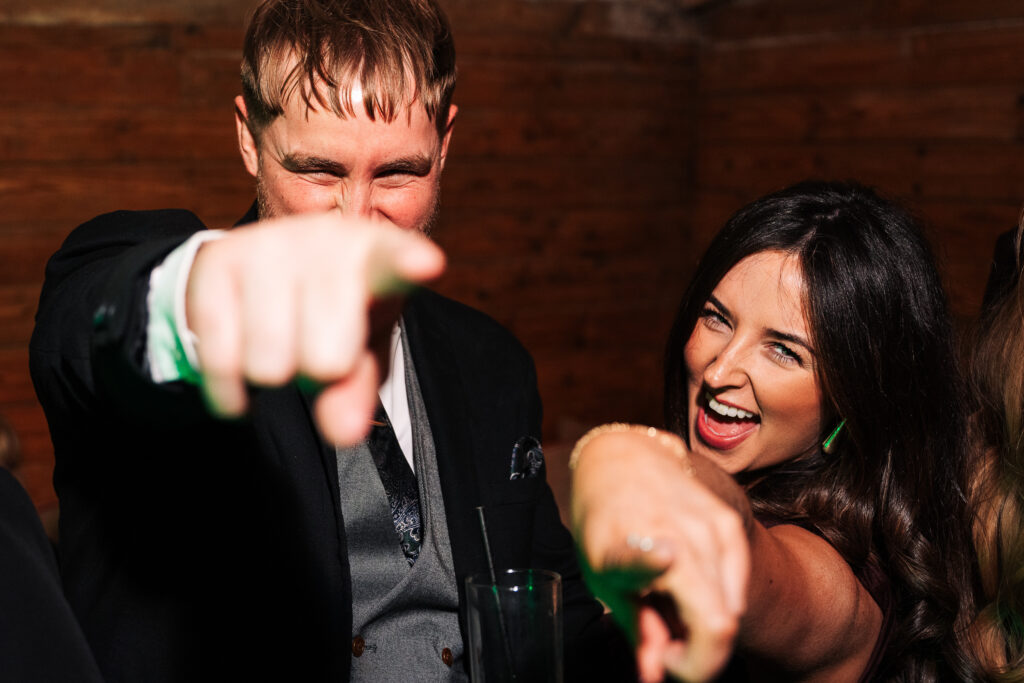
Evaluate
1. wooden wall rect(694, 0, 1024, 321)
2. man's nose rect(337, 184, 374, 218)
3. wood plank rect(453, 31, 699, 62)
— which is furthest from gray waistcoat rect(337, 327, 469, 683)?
wood plank rect(453, 31, 699, 62)

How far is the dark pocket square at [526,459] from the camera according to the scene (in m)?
1.58

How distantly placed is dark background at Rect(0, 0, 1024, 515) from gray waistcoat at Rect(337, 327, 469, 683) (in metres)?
1.54

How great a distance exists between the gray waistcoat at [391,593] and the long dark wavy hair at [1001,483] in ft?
2.51

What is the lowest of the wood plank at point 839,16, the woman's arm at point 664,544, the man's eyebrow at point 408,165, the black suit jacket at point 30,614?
the black suit jacket at point 30,614

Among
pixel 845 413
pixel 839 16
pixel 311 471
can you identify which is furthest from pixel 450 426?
pixel 839 16

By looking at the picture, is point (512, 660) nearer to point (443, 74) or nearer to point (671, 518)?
point (671, 518)

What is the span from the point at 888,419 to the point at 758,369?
0.66 feet

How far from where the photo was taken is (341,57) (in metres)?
1.33

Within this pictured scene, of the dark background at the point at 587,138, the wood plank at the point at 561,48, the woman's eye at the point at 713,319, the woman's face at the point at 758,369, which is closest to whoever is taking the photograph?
the woman's face at the point at 758,369

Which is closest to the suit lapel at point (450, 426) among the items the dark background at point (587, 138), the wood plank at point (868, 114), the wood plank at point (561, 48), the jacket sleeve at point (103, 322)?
the jacket sleeve at point (103, 322)

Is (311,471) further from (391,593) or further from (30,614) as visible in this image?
(30,614)

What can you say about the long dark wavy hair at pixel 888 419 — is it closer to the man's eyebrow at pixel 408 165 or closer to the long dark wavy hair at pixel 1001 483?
the long dark wavy hair at pixel 1001 483

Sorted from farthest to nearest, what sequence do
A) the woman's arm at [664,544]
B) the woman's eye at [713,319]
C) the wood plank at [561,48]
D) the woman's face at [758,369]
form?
the wood plank at [561,48], the woman's eye at [713,319], the woman's face at [758,369], the woman's arm at [664,544]

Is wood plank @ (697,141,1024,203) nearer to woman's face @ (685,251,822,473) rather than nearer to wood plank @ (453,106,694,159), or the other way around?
wood plank @ (453,106,694,159)
